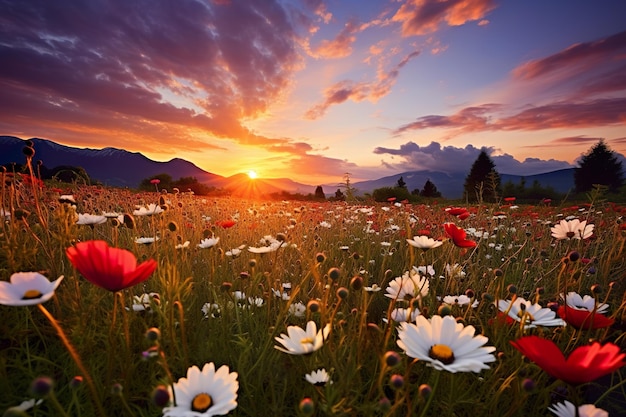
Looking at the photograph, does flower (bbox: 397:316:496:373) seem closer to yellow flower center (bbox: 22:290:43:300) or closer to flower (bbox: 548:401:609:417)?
flower (bbox: 548:401:609:417)

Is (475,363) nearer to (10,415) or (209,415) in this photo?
(209,415)

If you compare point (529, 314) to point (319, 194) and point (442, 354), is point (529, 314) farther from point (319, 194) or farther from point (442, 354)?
point (319, 194)

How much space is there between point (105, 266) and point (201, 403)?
415mm

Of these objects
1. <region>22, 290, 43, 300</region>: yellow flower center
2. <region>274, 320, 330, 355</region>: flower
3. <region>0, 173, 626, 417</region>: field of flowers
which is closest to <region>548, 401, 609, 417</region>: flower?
<region>0, 173, 626, 417</region>: field of flowers

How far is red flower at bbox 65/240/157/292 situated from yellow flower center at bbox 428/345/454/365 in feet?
2.61

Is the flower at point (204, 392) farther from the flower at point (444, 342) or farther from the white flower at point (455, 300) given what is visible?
the white flower at point (455, 300)

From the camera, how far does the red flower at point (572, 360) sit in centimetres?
77

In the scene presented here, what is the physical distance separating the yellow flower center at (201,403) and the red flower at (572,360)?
729mm

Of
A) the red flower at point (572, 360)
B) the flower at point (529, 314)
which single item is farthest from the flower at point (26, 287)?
the flower at point (529, 314)

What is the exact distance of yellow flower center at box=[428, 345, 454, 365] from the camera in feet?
2.97

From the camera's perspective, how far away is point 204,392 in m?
0.86

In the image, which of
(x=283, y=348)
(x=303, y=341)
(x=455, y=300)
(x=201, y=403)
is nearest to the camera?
(x=201, y=403)

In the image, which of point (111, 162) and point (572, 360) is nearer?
point (572, 360)

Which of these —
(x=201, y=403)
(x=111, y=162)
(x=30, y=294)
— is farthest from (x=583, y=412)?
(x=111, y=162)
